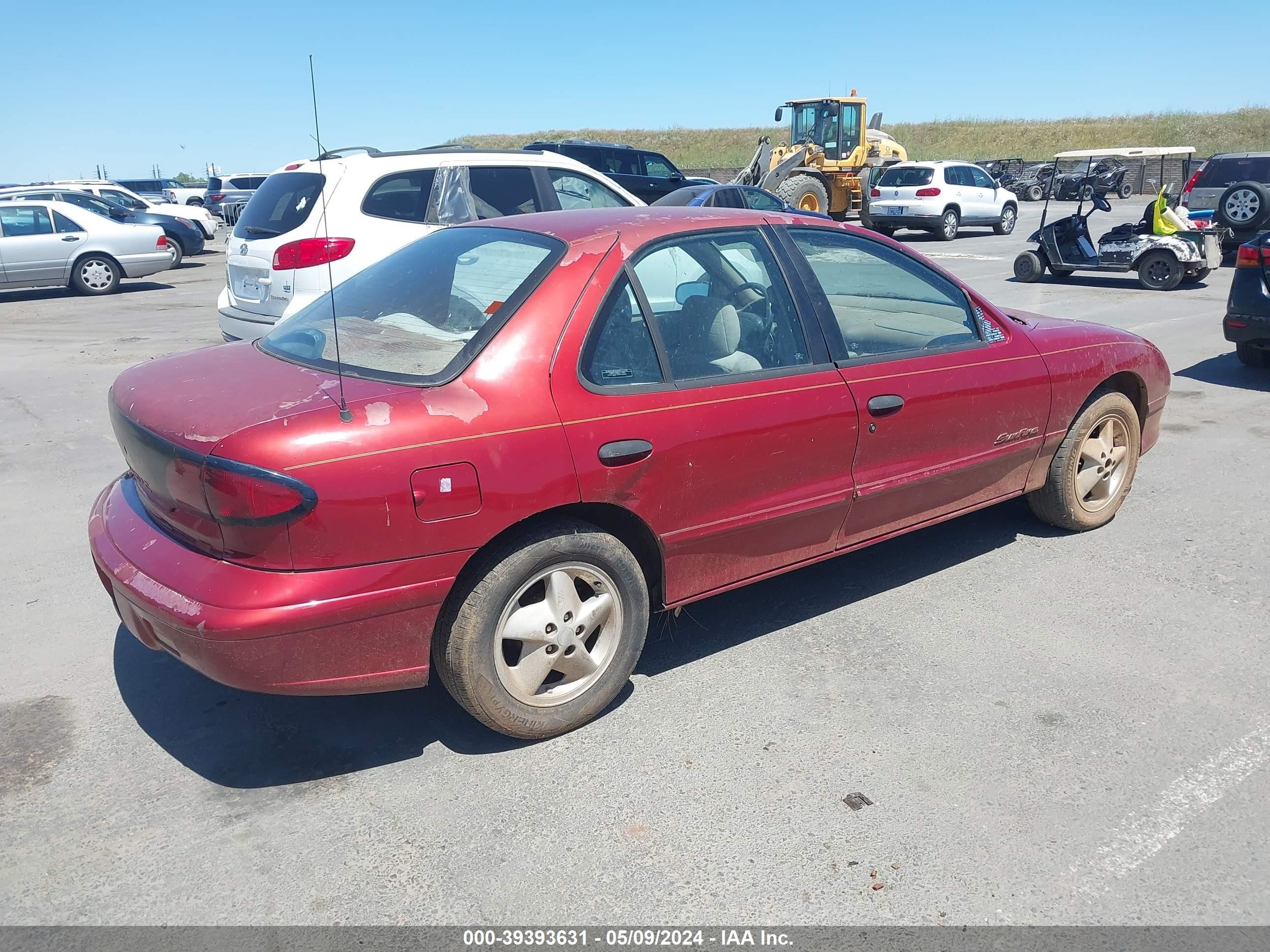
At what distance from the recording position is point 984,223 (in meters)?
24.8

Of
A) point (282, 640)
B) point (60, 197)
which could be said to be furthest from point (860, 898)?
point (60, 197)

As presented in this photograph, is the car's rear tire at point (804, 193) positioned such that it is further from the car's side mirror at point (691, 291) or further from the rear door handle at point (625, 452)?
the rear door handle at point (625, 452)

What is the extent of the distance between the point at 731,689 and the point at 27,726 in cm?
241

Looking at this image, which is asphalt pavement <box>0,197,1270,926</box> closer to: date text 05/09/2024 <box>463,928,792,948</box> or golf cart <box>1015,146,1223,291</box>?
date text 05/09/2024 <box>463,928,792,948</box>

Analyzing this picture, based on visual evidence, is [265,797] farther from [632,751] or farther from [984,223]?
[984,223]

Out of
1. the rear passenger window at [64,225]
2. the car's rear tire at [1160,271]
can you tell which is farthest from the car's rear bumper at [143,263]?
the car's rear tire at [1160,271]

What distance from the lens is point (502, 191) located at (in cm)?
865

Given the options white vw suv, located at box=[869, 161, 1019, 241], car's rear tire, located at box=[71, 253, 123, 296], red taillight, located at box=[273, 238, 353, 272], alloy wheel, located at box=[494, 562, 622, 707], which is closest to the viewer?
alloy wheel, located at box=[494, 562, 622, 707]

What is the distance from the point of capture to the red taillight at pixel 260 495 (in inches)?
107

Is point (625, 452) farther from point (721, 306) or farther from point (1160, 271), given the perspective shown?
point (1160, 271)

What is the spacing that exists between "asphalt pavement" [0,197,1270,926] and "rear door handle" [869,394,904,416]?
883mm

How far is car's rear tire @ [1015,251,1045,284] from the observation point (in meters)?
15.1

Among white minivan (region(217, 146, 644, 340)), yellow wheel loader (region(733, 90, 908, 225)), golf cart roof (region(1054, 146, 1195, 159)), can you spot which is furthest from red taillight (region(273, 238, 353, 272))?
yellow wheel loader (region(733, 90, 908, 225))

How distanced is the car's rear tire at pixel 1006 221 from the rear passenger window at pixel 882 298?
74.6ft
